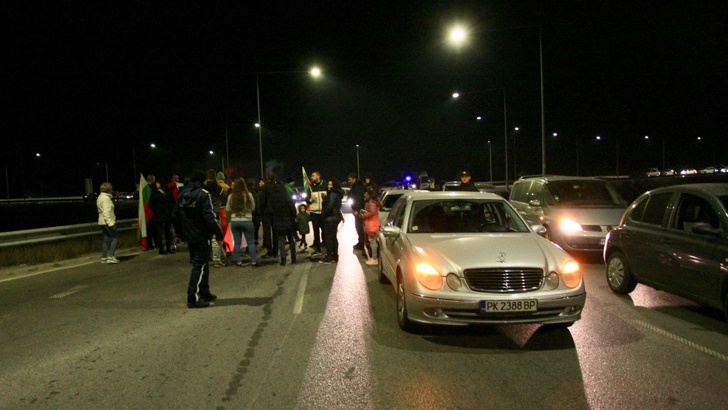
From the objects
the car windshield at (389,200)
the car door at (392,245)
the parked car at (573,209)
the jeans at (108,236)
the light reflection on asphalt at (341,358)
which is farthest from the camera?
the car windshield at (389,200)

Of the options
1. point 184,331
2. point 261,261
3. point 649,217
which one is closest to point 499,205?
point 649,217

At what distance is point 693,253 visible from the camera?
643 centimetres

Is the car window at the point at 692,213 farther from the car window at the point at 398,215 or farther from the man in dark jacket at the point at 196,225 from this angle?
the man in dark jacket at the point at 196,225

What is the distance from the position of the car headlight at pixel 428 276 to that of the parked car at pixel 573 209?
6.32 metres

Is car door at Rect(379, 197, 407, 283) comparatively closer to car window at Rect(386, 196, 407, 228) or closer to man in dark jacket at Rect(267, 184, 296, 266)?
car window at Rect(386, 196, 407, 228)

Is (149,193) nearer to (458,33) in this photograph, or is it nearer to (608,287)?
(458,33)

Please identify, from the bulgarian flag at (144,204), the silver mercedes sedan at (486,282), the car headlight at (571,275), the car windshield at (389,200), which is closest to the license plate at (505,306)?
the silver mercedes sedan at (486,282)

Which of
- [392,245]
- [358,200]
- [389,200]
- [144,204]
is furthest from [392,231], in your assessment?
[144,204]

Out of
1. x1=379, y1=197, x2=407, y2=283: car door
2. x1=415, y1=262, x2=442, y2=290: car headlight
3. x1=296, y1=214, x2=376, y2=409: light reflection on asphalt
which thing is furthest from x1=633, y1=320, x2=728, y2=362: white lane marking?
x1=296, y1=214, x2=376, y2=409: light reflection on asphalt

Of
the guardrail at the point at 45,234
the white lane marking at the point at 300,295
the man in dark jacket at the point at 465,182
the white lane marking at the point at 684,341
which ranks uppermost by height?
the man in dark jacket at the point at 465,182

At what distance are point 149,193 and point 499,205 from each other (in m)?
9.85

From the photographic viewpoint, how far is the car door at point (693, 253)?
240 inches

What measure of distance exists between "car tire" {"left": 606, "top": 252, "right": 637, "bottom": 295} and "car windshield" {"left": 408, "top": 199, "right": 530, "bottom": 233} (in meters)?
1.96

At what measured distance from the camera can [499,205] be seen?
7809mm
